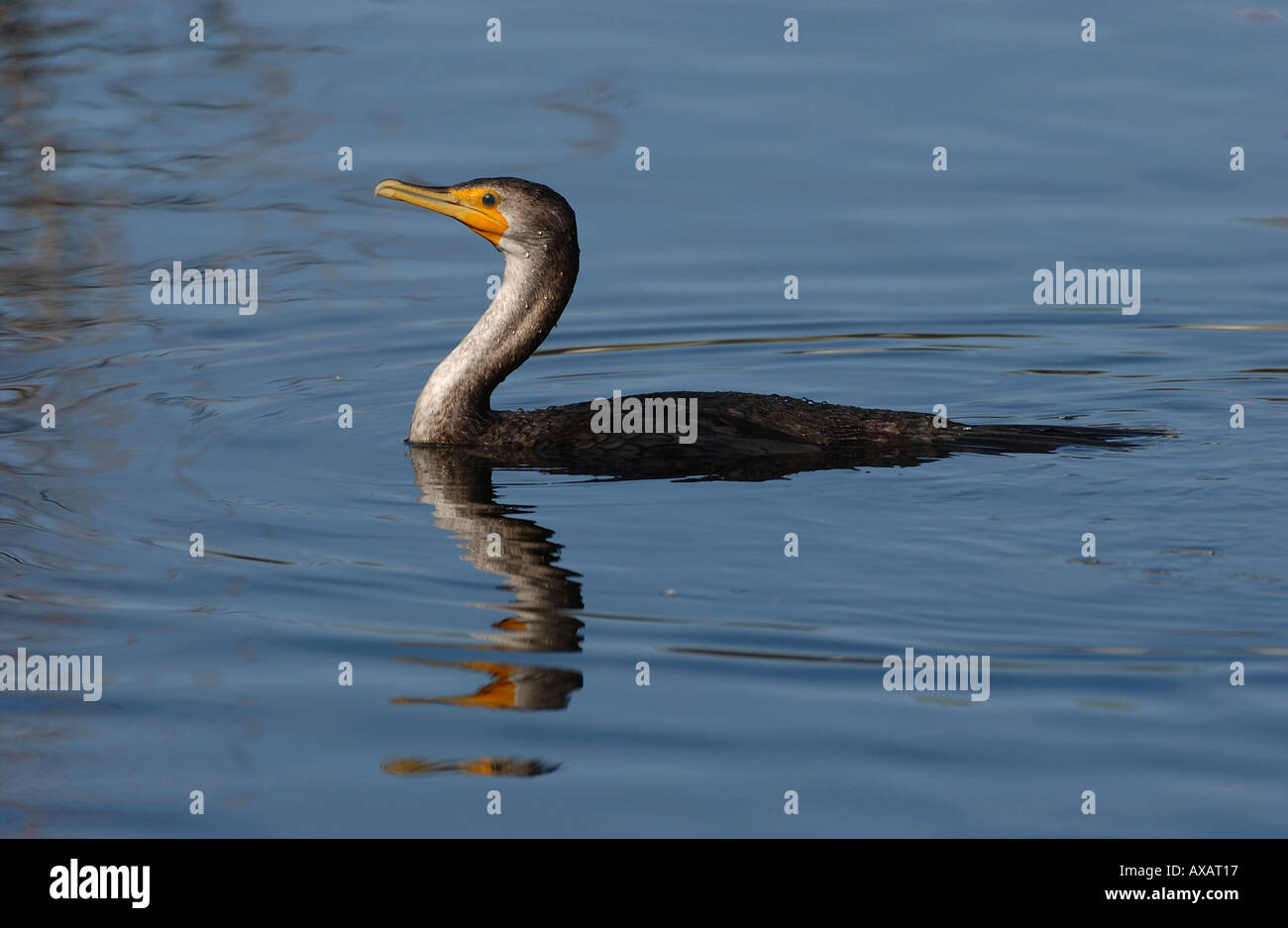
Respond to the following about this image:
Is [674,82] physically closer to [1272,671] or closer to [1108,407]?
[1108,407]

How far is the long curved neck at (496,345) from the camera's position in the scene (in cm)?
953

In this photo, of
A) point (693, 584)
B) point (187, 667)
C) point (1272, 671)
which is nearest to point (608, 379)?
point (693, 584)

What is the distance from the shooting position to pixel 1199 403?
32.3 feet

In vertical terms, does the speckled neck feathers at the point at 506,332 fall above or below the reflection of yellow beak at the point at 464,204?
below

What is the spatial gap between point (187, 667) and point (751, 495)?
8.95ft

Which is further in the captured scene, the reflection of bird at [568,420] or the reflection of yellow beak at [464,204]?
the reflection of yellow beak at [464,204]

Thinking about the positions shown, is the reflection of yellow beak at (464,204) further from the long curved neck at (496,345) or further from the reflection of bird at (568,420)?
the long curved neck at (496,345)

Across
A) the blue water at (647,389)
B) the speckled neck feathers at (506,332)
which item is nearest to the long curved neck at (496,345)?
the speckled neck feathers at (506,332)

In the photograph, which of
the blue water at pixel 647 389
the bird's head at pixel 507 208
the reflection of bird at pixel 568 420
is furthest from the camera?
the bird's head at pixel 507 208

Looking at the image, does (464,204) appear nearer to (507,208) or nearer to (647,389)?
(507,208)

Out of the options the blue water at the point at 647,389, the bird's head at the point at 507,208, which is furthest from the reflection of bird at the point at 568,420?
the blue water at the point at 647,389

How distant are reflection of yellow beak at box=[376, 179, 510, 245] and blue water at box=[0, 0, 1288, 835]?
117cm

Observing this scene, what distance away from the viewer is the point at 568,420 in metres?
9.21

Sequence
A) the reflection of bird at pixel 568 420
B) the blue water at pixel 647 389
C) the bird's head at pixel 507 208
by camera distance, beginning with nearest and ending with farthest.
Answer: the blue water at pixel 647 389 < the reflection of bird at pixel 568 420 < the bird's head at pixel 507 208
